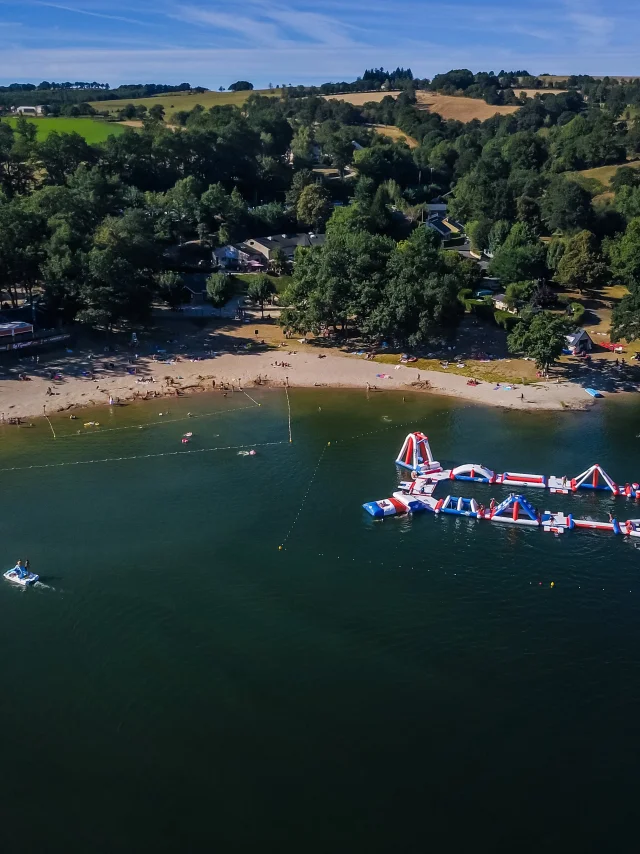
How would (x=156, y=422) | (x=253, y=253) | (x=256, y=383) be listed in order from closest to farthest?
(x=156, y=422)
(x=256, y=383)
(x=253, y=253)

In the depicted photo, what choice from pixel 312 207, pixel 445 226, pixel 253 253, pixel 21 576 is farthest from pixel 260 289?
pixel 21 576

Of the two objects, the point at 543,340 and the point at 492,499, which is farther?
the point at 543,340

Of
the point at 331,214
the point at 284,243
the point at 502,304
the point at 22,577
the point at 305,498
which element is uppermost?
the point at 331,214

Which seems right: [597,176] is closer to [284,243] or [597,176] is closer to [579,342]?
[284,243]

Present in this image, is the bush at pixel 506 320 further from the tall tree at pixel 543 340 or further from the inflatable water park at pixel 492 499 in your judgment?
the inflatable water park at pixel 492 499

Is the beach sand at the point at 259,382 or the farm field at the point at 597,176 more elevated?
the farm field at the point at 597,176

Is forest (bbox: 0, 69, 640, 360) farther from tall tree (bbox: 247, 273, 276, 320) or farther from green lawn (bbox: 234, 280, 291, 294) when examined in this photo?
tall tree (bbox: 247, 273, 276, 320)

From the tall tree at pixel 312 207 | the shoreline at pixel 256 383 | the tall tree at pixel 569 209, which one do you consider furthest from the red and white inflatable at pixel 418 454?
the tall tree at pixel 312 207

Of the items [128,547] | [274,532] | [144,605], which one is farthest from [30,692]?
[274,532]
